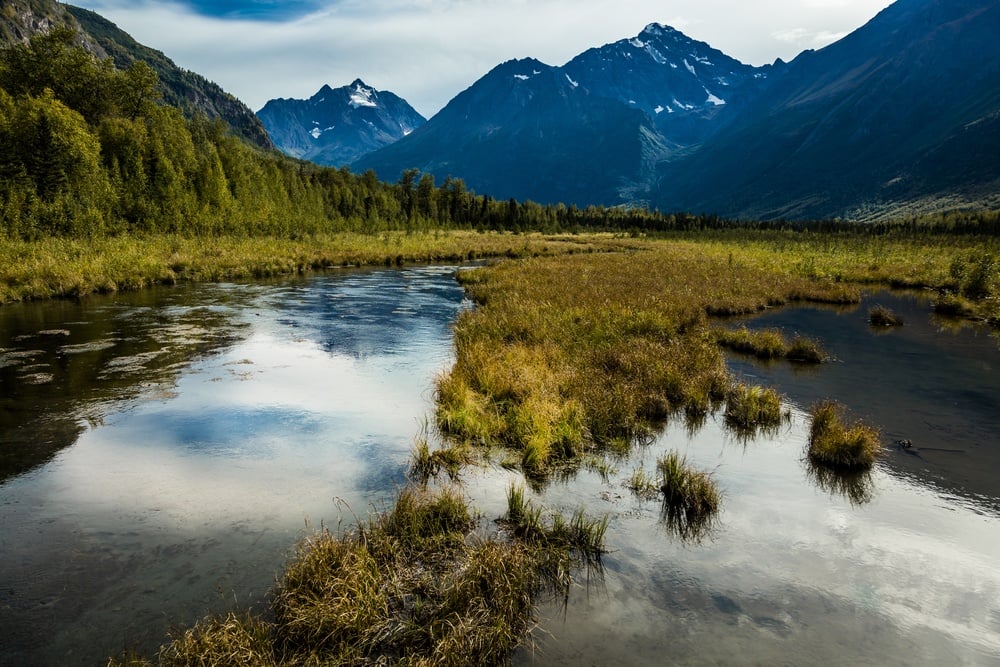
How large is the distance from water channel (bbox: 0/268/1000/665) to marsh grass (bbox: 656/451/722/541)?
0.71 feet

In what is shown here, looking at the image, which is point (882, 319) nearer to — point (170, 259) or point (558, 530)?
point (558, 530)

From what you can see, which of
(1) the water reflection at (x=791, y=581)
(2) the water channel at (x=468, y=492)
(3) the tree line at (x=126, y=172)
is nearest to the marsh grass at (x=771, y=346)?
(2) the water channel at (x=468, y=492)

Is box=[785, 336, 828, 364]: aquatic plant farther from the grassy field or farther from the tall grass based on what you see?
the grassy field

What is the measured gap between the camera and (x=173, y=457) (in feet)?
35.8

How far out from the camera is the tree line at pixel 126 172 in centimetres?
4425

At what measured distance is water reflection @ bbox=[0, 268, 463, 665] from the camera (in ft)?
21.8

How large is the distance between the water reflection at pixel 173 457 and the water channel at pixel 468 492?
2.0 inches

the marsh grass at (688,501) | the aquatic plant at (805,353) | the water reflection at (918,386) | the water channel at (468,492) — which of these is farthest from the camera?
the aquatic plant at (805,353)

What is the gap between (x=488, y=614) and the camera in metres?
6.19

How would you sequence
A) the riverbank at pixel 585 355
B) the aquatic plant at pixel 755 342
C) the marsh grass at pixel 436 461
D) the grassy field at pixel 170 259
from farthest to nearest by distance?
the grassy field at pixel 170 259 → the aquatic plant at pixel 755 342 → the riverbank at pixel 585 355 → the marsh grass at pixel 436 461

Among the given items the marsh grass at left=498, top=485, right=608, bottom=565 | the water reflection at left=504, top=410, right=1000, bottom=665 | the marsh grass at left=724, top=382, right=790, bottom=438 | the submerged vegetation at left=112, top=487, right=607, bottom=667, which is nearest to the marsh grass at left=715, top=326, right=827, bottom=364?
the marsh grass at left=724, top=382, right=790, bottom=438

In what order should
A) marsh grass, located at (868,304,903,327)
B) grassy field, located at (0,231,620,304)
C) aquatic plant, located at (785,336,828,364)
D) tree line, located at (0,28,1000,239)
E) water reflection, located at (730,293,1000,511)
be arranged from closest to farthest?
1. water reflection, located at (730,293,1000,511)
2. aquatic plant, located at (785,336,828,364)
3. marsh grass, located at (868,304,903,327)
4. grassy field, located at (0,231,620,304)
5. tree line, located at (0,28,1000,239)

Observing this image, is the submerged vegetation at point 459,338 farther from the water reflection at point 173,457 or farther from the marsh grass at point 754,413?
the water reflection at point 173,457

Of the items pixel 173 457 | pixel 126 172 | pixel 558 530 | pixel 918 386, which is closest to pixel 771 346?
pixel 918 386
